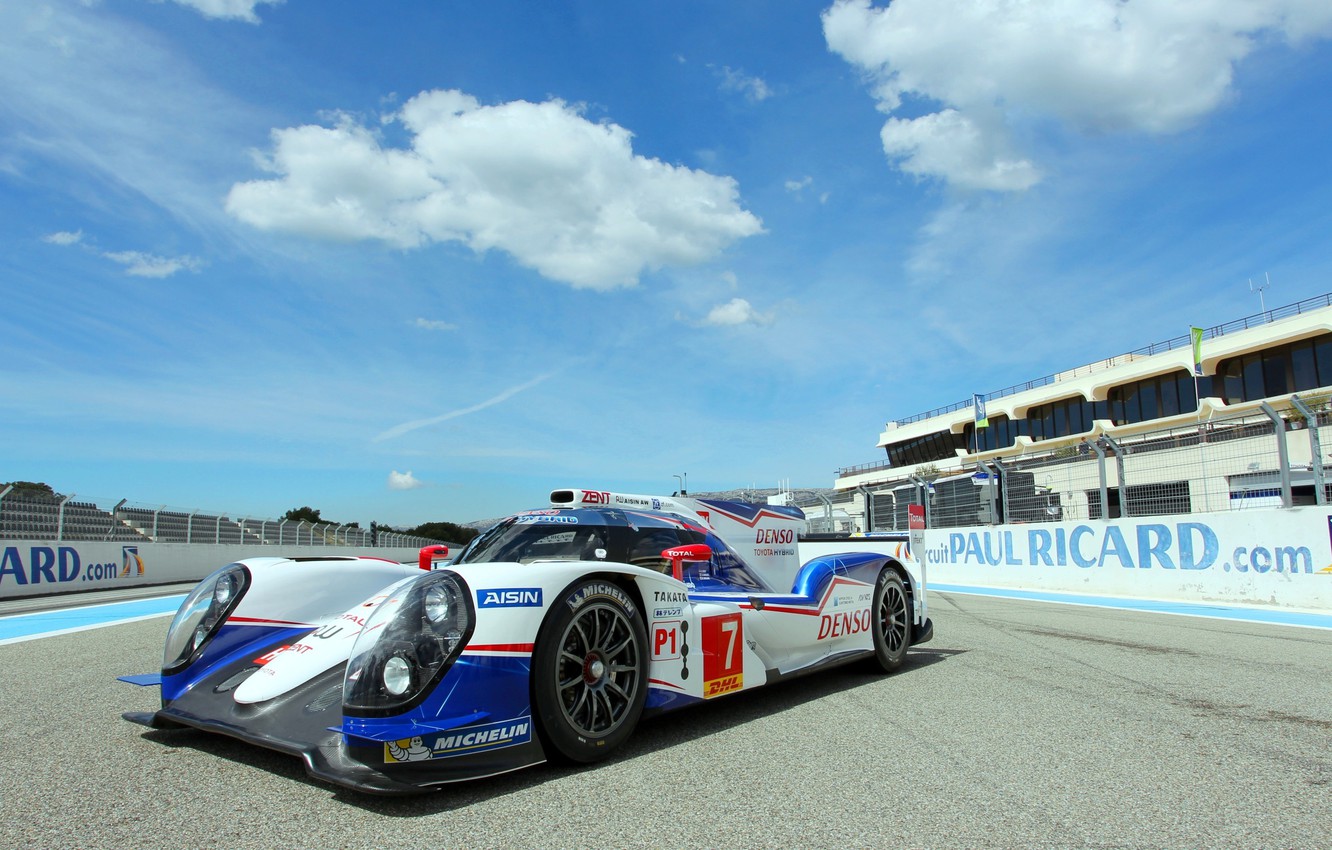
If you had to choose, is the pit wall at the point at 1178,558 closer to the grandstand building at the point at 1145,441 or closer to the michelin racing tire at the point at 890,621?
the grandstand building at the point at 1145,441

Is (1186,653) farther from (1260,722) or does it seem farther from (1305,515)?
(1305,515)

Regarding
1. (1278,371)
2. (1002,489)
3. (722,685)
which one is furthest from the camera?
(1278,371)

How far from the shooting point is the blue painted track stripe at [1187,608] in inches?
360

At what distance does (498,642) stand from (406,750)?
1.54 feet

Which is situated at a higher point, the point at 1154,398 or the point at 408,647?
the point at 1154,398

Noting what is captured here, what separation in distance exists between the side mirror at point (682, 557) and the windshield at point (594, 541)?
0.06m

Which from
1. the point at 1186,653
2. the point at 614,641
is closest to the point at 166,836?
the point at 614,641

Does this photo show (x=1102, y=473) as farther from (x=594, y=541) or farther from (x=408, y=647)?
(x=408, y=647)

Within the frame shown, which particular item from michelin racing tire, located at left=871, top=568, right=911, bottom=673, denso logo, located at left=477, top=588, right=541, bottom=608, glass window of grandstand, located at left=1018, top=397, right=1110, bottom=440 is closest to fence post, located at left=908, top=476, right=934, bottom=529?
michelin racing tire, located at left=871, top=568, right=911, bottom=673

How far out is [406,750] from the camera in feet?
9.39

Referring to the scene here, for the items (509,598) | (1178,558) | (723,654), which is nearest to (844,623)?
(723,654)

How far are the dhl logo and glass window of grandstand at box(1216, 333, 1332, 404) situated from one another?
38.0 m

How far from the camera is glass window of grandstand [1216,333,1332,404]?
3281 centimetres

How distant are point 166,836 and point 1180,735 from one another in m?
4.06
